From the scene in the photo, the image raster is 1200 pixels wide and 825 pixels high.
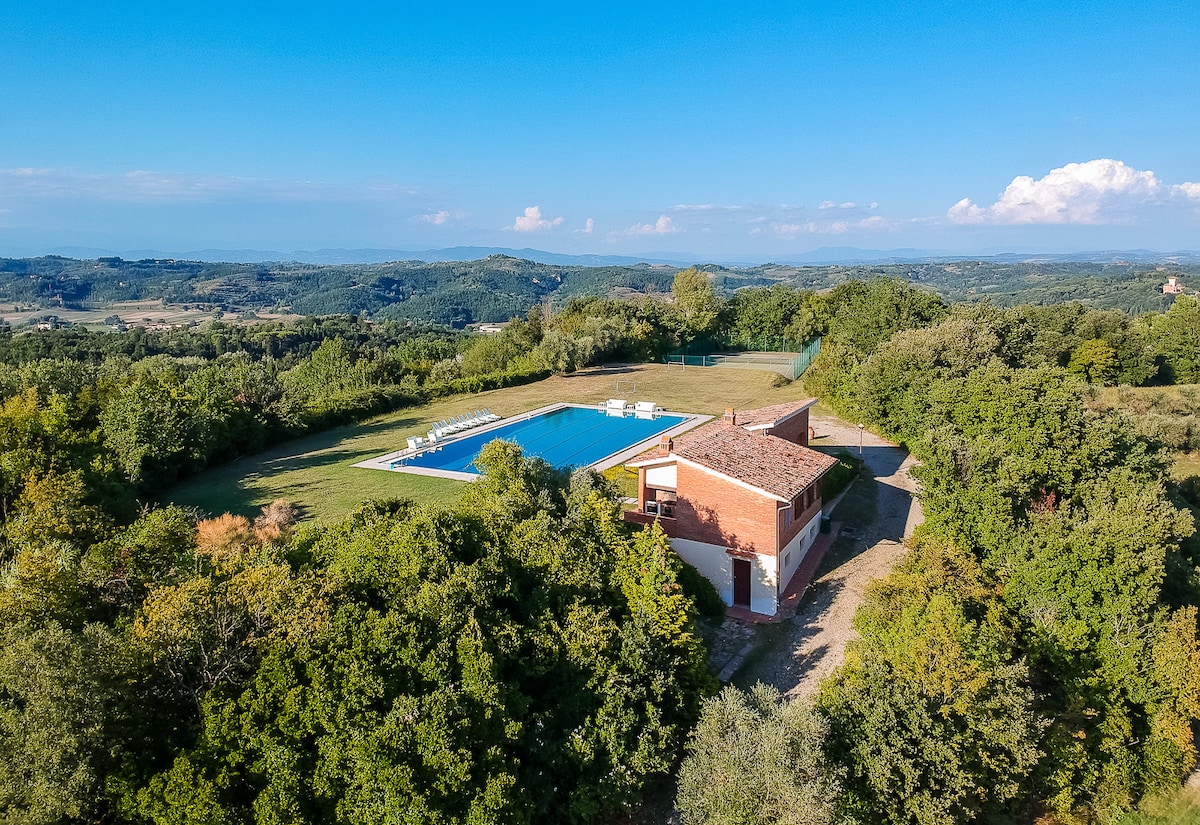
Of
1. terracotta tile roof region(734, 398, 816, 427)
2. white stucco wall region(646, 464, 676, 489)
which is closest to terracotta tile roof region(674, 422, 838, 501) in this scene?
white stucco wall region(646, 464, 676, 489)

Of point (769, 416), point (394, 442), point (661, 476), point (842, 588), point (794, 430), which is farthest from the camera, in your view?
point (394, 442)

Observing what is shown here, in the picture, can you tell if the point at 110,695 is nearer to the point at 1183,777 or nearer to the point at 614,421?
the point at 1183,777

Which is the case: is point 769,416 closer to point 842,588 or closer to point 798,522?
point 798,522

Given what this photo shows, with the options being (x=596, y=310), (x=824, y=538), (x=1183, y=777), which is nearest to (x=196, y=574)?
(x=824, y=538)

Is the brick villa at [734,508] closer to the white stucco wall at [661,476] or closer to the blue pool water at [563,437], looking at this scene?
the white stucco wall at [661,476]

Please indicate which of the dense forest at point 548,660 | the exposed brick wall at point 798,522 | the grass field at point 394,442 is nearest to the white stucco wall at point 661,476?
the dense forest at point 548,660

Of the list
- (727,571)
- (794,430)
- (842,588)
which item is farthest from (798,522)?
(794,430)

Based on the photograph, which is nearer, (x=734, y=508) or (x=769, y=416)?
(x=734, y=508)

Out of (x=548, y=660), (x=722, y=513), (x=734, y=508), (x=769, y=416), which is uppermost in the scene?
(x=769, y=416)
